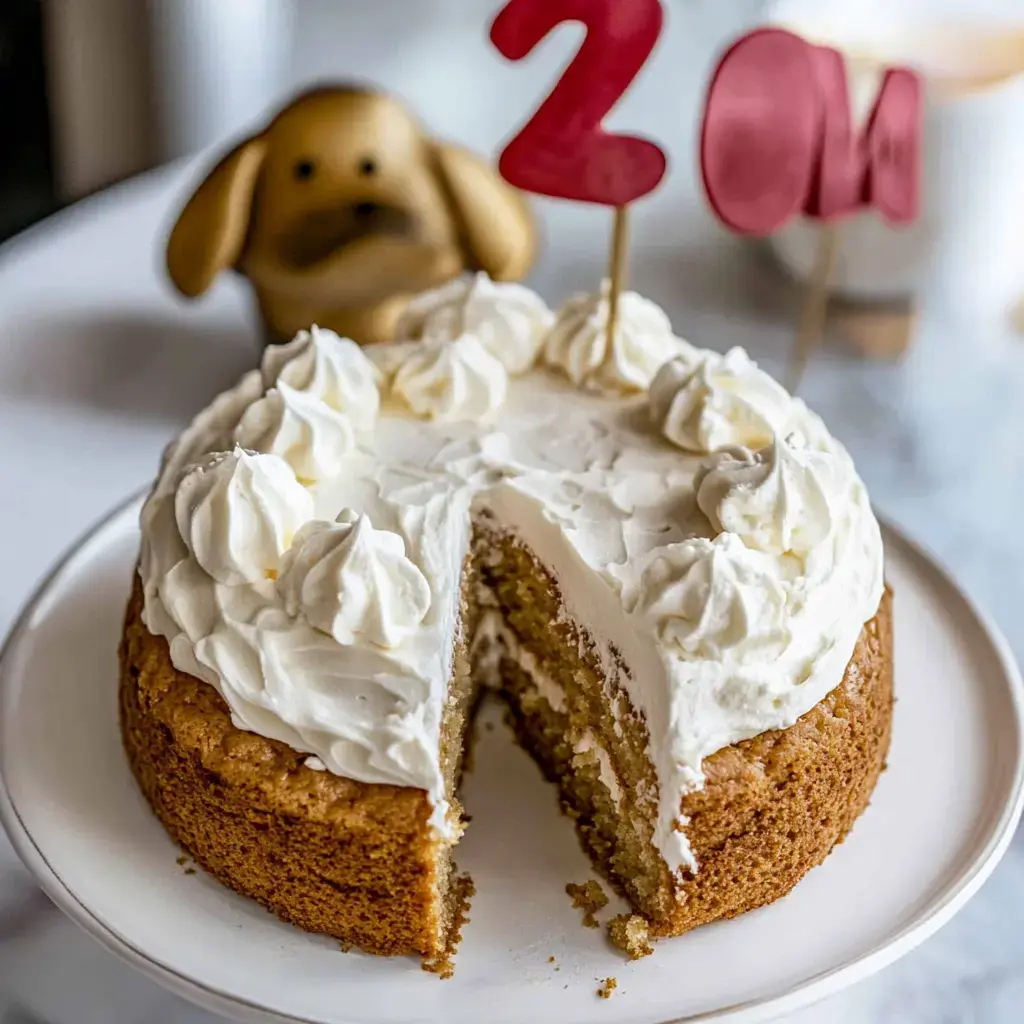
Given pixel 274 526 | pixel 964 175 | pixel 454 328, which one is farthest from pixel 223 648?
pixel 964 175

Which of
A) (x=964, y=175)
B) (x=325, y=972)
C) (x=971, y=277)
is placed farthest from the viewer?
(x=971, y=277)

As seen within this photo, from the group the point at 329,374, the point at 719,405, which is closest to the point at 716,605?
the point at 719,405

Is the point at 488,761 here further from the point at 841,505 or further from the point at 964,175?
the point at 964,175

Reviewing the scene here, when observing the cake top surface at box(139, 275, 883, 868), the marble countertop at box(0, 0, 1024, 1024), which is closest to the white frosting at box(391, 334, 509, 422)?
the cake top surface at box(139, 275, 883, 868)

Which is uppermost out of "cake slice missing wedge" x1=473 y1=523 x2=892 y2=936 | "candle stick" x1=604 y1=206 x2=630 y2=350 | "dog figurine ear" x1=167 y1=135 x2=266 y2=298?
"candle stick" x1=604 y1=206 x2=630 y2=350

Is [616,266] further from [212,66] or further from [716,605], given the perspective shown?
[212,66]

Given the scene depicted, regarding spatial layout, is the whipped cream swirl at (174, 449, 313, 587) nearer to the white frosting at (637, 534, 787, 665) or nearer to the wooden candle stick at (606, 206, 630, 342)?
the white frosting at (637, 534, 787, 665)
